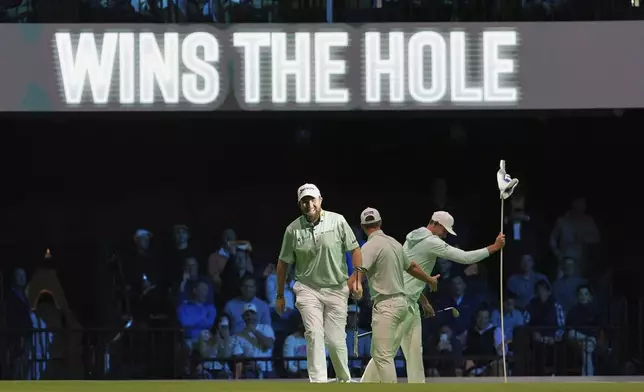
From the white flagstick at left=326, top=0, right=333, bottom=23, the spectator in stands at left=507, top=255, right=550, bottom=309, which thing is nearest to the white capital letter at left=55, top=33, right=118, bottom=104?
the white flagstick at left=326, top=0, right=333, bottom=23

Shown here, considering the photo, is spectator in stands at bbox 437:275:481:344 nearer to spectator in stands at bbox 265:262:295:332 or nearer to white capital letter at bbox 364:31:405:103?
spectator in stands at bbox 265:262:295:332

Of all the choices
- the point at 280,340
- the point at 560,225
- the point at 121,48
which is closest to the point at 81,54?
the point at 121,48

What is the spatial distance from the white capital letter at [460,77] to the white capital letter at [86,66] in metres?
3.57

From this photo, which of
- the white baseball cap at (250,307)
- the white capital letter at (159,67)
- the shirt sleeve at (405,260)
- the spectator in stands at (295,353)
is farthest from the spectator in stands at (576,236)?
the shirt sleeve at (405,260)

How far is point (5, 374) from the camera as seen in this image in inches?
716

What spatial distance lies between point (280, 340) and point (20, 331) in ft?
9.90

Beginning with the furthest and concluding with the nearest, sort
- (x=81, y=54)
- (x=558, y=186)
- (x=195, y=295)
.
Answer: (x=558, y=186) < (x=195, y=295) < (x=81, y=54)

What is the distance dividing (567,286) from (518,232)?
157 cm

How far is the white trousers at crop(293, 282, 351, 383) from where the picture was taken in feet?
44.9

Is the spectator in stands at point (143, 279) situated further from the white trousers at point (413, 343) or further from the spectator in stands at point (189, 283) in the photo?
the white trousers at point (413, 343)

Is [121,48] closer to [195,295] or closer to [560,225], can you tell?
[195,295]

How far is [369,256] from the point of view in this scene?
13961 millimetres

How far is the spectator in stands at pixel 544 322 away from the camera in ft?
58.2

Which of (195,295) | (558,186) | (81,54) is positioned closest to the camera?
(81,54)
